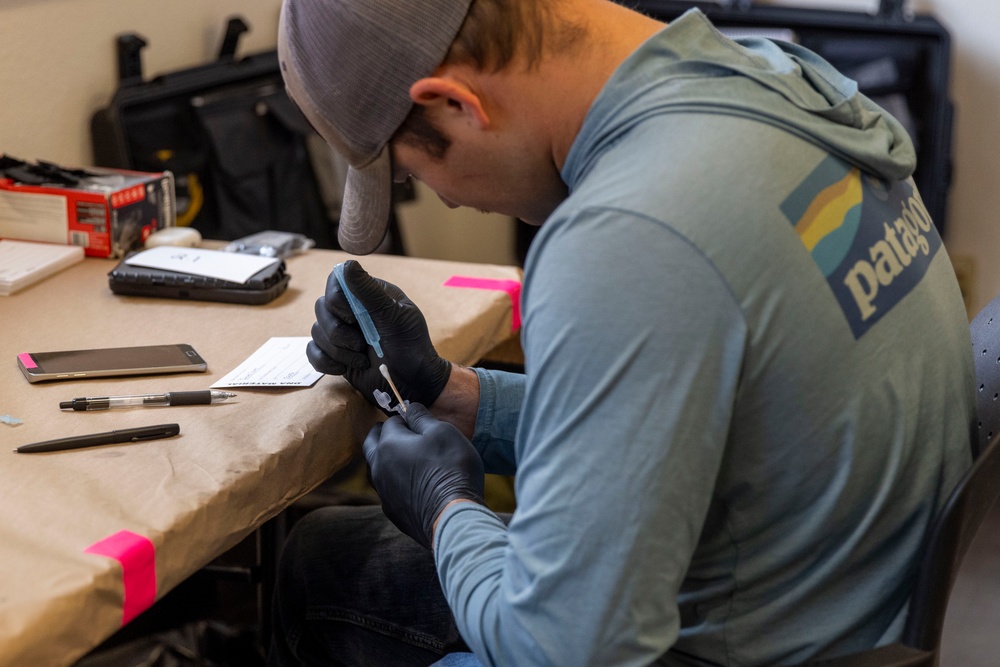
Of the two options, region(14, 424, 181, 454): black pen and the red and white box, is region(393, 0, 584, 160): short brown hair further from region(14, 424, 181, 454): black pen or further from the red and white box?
the red and white box

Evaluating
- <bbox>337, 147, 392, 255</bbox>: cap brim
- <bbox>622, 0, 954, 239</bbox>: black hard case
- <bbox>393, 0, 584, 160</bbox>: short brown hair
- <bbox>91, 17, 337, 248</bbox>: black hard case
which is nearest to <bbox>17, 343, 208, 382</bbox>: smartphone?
<bbox>337, 147, 392, 255</bbox>: cap brim

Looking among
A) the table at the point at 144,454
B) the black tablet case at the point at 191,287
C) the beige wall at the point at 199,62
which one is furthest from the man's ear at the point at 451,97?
the beige wall at the point at 199,62

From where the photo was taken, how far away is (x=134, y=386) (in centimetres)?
107

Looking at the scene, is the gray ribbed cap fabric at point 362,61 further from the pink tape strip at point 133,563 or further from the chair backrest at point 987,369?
the chair backrest at point 987,369

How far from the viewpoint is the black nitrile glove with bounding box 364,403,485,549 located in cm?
90

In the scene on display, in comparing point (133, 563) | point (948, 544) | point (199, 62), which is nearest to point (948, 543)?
point (948, 544)

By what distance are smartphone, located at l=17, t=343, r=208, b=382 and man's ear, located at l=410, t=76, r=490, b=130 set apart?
46 centimetres

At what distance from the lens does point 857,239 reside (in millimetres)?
731

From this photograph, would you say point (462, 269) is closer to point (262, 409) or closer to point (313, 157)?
point (262, 409)

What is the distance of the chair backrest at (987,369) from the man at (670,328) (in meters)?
0.05

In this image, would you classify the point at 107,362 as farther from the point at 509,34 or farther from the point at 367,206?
the point at 509,34

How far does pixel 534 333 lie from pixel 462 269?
82 centimetres

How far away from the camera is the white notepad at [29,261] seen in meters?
1.33

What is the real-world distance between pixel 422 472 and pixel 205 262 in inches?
23.8
